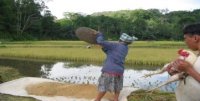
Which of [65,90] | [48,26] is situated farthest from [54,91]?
[48,26]

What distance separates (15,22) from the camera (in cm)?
5481

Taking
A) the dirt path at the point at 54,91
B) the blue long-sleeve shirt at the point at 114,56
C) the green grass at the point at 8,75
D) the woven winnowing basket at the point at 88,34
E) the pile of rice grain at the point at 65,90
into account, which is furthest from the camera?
the green grass at the point at 8,75

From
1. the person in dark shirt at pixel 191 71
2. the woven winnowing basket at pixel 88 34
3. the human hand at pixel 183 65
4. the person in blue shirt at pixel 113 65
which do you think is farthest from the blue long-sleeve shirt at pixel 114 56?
the human hand at pixel 183 65

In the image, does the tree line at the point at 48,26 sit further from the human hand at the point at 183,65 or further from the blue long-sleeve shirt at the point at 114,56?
the human hand at the point at 183,65

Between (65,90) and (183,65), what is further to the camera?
(65,90)

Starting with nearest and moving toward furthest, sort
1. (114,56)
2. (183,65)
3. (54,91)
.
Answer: (183,65)
(114,56)
(54,91)

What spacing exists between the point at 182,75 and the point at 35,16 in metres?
56.2

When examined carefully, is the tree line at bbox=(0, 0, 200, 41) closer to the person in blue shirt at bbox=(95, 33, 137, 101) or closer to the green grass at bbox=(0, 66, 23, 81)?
the green grass at bbox=(0, 66, 23, 81)

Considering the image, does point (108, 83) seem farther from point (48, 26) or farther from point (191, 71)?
point (48, 26)

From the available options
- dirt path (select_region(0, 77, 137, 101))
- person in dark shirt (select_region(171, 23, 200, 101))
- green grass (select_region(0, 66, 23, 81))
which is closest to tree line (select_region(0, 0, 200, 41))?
green grass (select_region(0, 66, 23, 81))

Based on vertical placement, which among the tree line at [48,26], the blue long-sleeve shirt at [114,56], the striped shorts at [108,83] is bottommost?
the tree line at [48,26]

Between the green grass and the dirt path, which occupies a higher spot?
the dirt path

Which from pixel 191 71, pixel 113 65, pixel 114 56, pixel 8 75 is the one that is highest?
pixel 191 71

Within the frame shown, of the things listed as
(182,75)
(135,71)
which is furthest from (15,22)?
(182,75)
